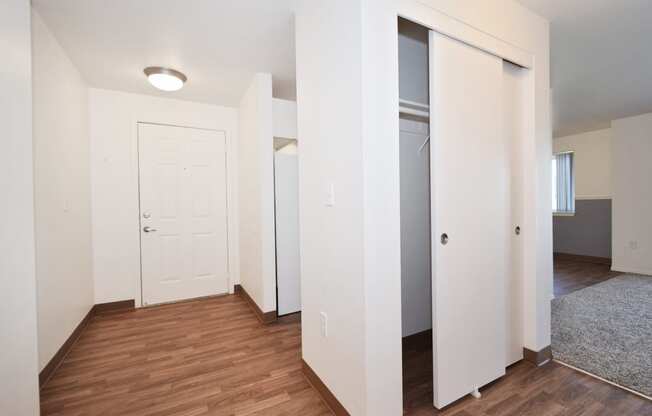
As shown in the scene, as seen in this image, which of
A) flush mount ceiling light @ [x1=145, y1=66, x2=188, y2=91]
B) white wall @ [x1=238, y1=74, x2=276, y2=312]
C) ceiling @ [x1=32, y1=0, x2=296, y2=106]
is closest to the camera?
ceiling @ [x1=32, y1=0, x2=296, y2=106]

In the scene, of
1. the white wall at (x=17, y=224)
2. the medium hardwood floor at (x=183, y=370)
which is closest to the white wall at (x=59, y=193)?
the medium hardwood floor at (x=183, y=370)

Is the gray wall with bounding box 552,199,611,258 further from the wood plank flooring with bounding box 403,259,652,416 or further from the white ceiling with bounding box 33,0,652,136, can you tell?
the wood plank flooring with bounding box 403,259,652,416

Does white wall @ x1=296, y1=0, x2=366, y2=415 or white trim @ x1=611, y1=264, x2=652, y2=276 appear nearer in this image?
white wall @ x1=296, y1=0, x2=366, y2=415

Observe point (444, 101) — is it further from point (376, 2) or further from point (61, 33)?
point (61, 33)

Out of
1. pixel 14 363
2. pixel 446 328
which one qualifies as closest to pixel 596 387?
pixel 446 328

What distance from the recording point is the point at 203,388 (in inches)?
70.7

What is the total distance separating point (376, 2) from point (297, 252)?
235cm

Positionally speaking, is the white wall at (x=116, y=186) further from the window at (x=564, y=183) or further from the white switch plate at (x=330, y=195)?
the window at (x=564, y=183)

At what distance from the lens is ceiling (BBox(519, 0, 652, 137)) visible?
195cm

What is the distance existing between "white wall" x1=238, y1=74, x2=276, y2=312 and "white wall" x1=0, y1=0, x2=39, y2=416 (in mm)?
1625

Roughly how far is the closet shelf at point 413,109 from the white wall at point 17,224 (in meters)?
2.20

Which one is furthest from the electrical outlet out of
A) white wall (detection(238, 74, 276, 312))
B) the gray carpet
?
the gray carpet

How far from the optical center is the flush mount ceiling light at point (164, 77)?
8.70 ft

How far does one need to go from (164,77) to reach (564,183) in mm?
7384
